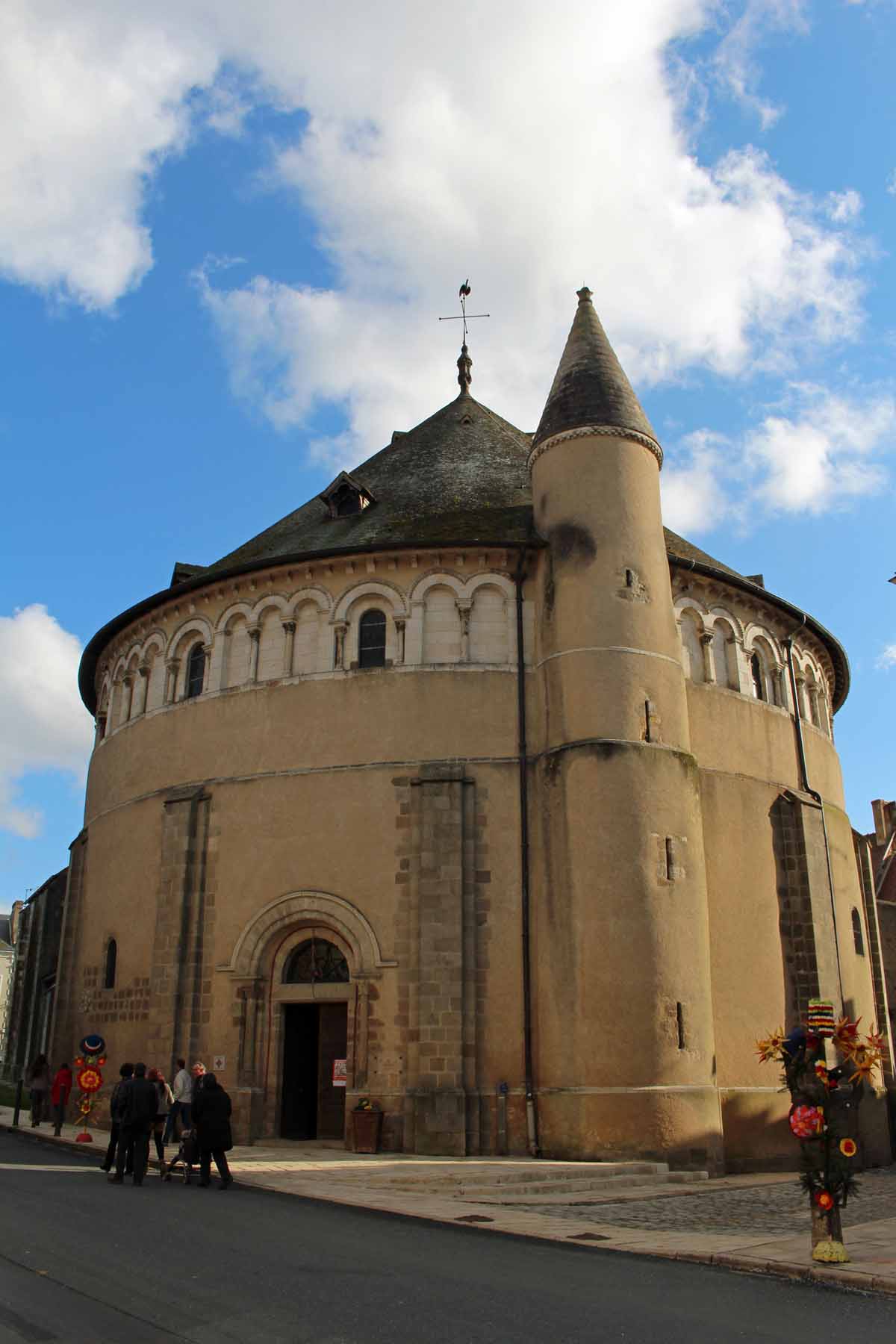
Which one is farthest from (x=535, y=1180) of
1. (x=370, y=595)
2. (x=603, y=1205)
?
(x=370, y=595)

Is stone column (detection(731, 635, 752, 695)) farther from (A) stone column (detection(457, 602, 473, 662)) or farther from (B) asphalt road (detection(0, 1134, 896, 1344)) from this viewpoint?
(B) asphalt road (detection(0, 1134, 896, 1344))

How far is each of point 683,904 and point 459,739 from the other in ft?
17.4

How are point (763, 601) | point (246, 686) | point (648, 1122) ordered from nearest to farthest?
point (648, 1122)
point (246, 686)
point (763, 601)

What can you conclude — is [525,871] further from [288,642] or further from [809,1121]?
[809,1121]

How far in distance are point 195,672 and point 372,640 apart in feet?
15.5

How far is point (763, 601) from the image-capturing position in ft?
85.9

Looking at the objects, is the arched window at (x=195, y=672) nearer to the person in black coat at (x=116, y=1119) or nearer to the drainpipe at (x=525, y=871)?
the drainpipe at (x=525, y=871)

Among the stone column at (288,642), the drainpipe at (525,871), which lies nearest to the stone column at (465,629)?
the drainpipe at (525,871)

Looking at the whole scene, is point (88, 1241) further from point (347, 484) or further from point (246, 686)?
point (347, 484)

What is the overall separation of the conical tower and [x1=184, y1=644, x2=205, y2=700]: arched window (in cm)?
777

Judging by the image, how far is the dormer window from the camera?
26359 mm

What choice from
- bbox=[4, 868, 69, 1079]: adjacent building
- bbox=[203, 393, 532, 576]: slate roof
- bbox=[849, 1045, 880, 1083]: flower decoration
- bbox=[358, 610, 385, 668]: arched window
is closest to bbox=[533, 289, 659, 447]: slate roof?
bbox=[203, 393, 532, 576]: slate roof

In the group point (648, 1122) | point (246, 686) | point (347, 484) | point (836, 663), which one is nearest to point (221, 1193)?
point (648, 1122)

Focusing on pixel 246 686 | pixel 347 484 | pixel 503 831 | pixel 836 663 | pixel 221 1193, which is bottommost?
pixel 221 1193
